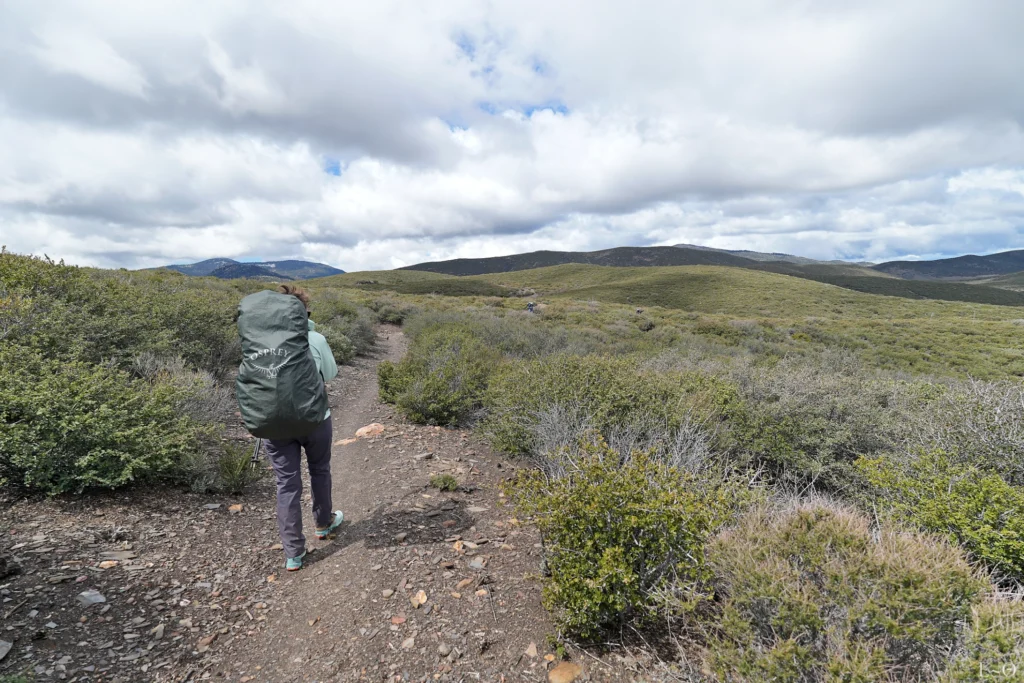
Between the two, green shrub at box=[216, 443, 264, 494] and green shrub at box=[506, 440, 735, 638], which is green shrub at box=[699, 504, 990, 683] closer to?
green shrub at box=[506, 440, 735, 638]

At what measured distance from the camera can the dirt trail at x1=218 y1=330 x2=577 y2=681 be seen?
2773mm

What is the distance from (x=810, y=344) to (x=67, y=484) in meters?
27.7

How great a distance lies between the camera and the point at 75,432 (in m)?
3.90

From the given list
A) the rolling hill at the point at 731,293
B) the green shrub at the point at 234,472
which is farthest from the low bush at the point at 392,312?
the rolling hill at the point at 731,293

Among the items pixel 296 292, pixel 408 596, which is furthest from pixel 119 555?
pixel 296 292

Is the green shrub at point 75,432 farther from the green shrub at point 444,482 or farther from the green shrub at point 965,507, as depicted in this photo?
the green shrub at point 965,507

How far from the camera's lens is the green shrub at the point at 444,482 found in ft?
16.9

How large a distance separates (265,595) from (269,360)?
1857 mm

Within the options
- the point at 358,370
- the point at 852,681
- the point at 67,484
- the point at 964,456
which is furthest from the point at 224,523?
the point at 358,370

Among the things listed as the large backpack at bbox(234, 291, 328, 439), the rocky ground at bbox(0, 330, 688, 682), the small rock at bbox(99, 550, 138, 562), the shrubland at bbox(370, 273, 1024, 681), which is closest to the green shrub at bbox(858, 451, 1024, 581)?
the shrubland at bbox(370, 273, 1024, 681)

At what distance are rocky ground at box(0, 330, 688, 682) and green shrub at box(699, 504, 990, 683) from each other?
33.1 inches

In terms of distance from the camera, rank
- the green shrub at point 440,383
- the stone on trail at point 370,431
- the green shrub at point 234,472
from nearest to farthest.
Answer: the green shrub at point 234,472
the stone on trail at point 370,431
the green shrub at point 440,383

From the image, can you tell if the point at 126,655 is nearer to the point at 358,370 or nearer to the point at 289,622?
the point at 289,622

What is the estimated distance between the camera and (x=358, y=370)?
12.5 m
